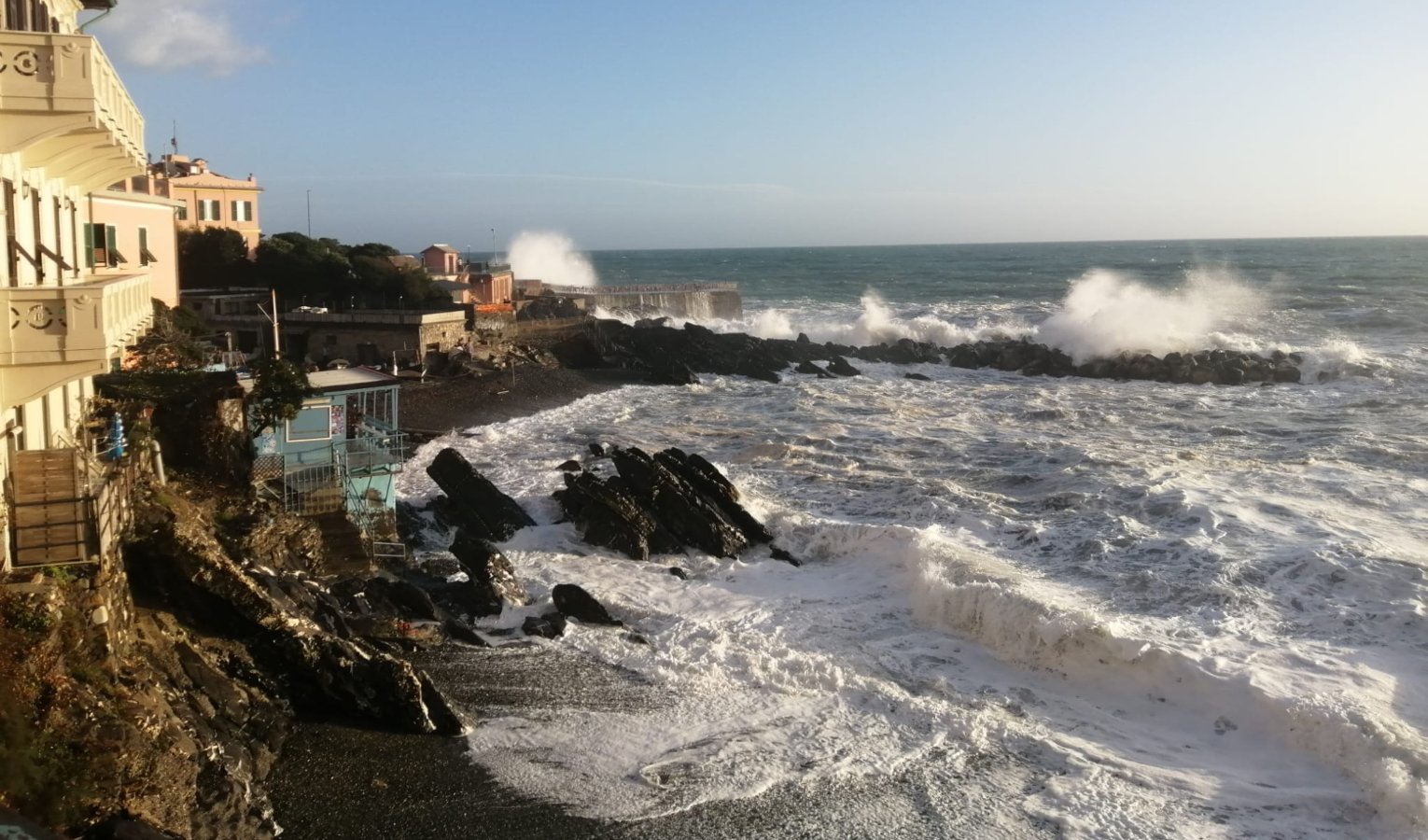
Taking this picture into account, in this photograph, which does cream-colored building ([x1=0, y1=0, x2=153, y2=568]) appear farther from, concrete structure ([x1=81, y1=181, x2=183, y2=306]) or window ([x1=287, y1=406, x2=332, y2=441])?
window ([x1=287, y1=406, x2=332, y2=441])

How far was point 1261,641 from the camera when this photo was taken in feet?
47.3

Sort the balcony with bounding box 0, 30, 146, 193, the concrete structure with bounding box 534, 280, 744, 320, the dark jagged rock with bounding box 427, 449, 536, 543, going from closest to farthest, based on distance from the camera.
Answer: the balcony with bounding box 0, 30, 146, 193
the dark jagged rock with bounding box 427, 449, 536, 543
the concrete structure with bounding box 534, 280, 744, 320

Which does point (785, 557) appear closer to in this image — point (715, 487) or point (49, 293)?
point (715, 487)

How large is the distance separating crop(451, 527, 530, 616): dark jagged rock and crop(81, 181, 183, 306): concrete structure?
6.34 metres

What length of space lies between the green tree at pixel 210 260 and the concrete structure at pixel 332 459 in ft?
84.5

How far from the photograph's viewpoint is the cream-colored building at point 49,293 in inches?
343

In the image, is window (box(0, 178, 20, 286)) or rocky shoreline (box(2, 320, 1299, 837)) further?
window (box(0, 178, 20, 286))

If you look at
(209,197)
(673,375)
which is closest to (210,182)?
(209,197)

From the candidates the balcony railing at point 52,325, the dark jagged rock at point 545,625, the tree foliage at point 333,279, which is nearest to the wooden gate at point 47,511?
the balcony railing at point 52,325

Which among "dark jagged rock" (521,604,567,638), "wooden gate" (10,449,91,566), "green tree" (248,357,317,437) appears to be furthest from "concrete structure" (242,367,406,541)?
"wooden gate" (10,449,91,566)

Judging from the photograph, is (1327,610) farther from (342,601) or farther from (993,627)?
(342,601)

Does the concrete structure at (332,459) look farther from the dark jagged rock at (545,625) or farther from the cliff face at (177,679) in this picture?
the dark jagged rock at (545,625)

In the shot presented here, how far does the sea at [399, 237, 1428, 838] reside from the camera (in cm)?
1073

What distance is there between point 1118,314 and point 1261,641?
A: 40.8 metres
